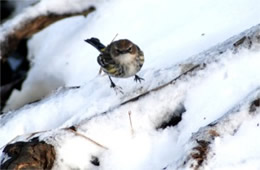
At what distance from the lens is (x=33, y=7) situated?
622 cm

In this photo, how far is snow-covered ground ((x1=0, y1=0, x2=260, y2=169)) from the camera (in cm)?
379

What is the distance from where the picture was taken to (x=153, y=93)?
4.09m

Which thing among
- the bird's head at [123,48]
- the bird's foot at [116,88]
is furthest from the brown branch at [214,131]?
the bird's head at [123,48]

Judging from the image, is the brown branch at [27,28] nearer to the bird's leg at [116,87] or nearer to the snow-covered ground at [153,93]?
the snow-covered ground at [153,93]

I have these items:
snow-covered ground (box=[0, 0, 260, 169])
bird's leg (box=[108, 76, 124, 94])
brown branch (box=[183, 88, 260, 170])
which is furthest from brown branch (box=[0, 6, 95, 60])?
brown branch (box=[183, 88, 260, 170])

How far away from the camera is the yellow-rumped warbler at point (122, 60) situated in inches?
178

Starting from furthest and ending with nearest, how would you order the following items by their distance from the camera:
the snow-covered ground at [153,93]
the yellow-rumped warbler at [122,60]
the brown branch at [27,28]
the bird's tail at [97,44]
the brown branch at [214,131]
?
the brown branch at [27,28] → the bird's tail at [97,44] → the yellow-rumped warbler at [122,60] → the snow-covered ground at [153,93] → the brown branch at [214,131]

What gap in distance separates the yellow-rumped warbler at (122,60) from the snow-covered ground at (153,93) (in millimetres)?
87

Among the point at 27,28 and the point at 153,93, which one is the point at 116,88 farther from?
the point at 27,28

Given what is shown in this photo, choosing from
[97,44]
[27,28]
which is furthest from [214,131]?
[27,28]

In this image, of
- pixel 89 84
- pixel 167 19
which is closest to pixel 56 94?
pixel 89 84

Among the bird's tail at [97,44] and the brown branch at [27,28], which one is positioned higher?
the brown branch at [27,28]

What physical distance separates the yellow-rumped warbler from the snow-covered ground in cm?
9

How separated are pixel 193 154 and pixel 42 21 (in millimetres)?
3182
